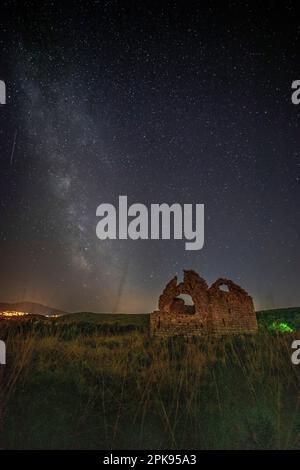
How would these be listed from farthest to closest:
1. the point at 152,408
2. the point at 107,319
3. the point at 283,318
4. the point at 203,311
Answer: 1. the point at 107,319
2. the point at 283,318
3. the point at 203,311
4. the point at 152,408

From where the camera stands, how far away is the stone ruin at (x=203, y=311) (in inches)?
662

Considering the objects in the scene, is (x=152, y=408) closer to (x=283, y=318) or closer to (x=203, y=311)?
(x=203, y=311)

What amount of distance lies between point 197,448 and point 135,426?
75 cm

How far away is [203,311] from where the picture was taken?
16875mm

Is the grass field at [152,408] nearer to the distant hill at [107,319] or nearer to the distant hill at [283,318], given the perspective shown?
the distant hill at [283,318]

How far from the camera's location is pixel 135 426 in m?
4.05

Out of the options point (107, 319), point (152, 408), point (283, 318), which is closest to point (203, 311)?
point (152, 408)

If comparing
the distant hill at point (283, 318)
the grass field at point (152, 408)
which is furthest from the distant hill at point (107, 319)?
the grass field at point (152, 408)

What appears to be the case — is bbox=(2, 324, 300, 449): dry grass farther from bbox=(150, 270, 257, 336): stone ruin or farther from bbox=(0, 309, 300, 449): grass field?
bbox=(150, 270, 257, 336): stone ruin

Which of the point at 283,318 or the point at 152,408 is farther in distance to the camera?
the point at 283,318
